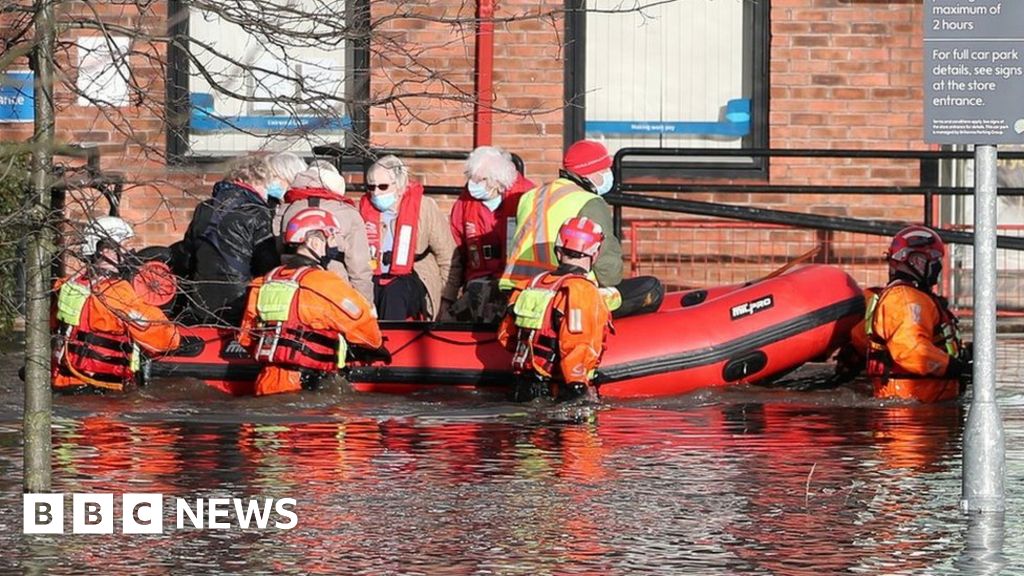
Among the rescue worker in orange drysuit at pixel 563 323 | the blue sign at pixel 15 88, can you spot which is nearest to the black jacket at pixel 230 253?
the rescue worker in orange drysuit at pixel 563 323

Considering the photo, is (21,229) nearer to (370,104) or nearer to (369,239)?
(370,104)

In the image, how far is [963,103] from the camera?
8750 millimetres

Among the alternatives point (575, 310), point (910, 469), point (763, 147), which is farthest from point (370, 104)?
point (763, 147)

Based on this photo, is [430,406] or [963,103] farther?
[430,406]

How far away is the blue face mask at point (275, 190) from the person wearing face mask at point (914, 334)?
3.73 metres

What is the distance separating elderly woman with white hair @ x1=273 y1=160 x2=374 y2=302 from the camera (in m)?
13.7

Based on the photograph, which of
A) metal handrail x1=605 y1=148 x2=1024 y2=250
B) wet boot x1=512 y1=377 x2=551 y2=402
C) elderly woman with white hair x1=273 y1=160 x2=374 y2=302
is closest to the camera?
wet boot x1=512 y1=377 x2=551 y2=402

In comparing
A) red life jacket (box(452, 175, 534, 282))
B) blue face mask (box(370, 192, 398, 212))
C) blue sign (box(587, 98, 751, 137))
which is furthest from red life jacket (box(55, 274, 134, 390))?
blue sign (box(587, 98, 751, 137))

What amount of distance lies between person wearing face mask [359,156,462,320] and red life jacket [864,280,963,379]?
120 inches

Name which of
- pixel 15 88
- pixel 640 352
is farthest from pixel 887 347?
pixel 15 88

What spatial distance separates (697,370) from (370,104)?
5.80 metres

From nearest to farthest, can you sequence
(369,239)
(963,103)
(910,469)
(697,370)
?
(963,103) < (910,469) < (697,370) < (369,239)

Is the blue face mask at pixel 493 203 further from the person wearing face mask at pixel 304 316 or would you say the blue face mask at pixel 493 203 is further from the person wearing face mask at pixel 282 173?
the person wearing face mask at pixel 304 316

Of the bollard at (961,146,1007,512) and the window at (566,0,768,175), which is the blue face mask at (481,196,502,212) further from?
the bollard at (961,146,1007,512)
